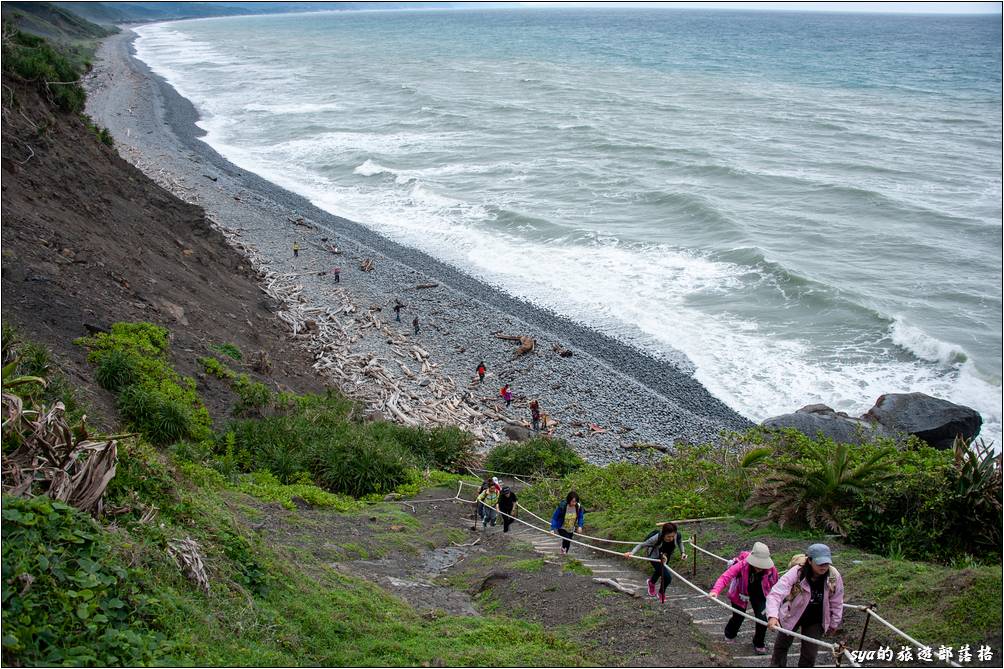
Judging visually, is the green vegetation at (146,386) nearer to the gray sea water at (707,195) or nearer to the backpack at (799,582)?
the backpack at (799,582)

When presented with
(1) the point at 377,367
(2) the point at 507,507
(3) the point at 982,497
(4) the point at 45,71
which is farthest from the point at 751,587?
(4) the point at 45,71

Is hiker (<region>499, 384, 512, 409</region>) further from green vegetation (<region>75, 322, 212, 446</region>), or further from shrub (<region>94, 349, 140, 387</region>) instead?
shrub (<region>94, 349, 140, 387</region>)

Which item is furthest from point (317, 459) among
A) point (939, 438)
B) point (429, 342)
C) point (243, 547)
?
point (939, 438)

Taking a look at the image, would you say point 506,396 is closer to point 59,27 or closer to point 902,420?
point 902,420

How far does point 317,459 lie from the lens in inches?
546

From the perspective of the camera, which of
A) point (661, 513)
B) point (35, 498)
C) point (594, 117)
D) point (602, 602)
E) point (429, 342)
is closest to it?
point (35, 498)

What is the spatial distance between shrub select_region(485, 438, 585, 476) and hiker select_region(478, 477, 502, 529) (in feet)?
10.4

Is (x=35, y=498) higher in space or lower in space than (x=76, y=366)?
higher

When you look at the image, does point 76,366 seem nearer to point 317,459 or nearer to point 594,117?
point 317,459

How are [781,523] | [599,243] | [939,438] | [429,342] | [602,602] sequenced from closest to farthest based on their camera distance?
1. [602,602]
2. [781,523]
3. [939,438]
4. [429,342]
5. [599,243]

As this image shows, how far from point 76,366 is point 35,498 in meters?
8.44

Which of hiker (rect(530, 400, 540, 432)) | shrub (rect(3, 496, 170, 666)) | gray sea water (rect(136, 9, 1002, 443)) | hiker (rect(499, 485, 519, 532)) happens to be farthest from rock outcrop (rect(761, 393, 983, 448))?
shrub (rect(3, 496, 170, 666))

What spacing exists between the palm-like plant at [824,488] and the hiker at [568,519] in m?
2.48

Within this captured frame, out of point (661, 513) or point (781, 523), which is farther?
A: point (661, 513)
